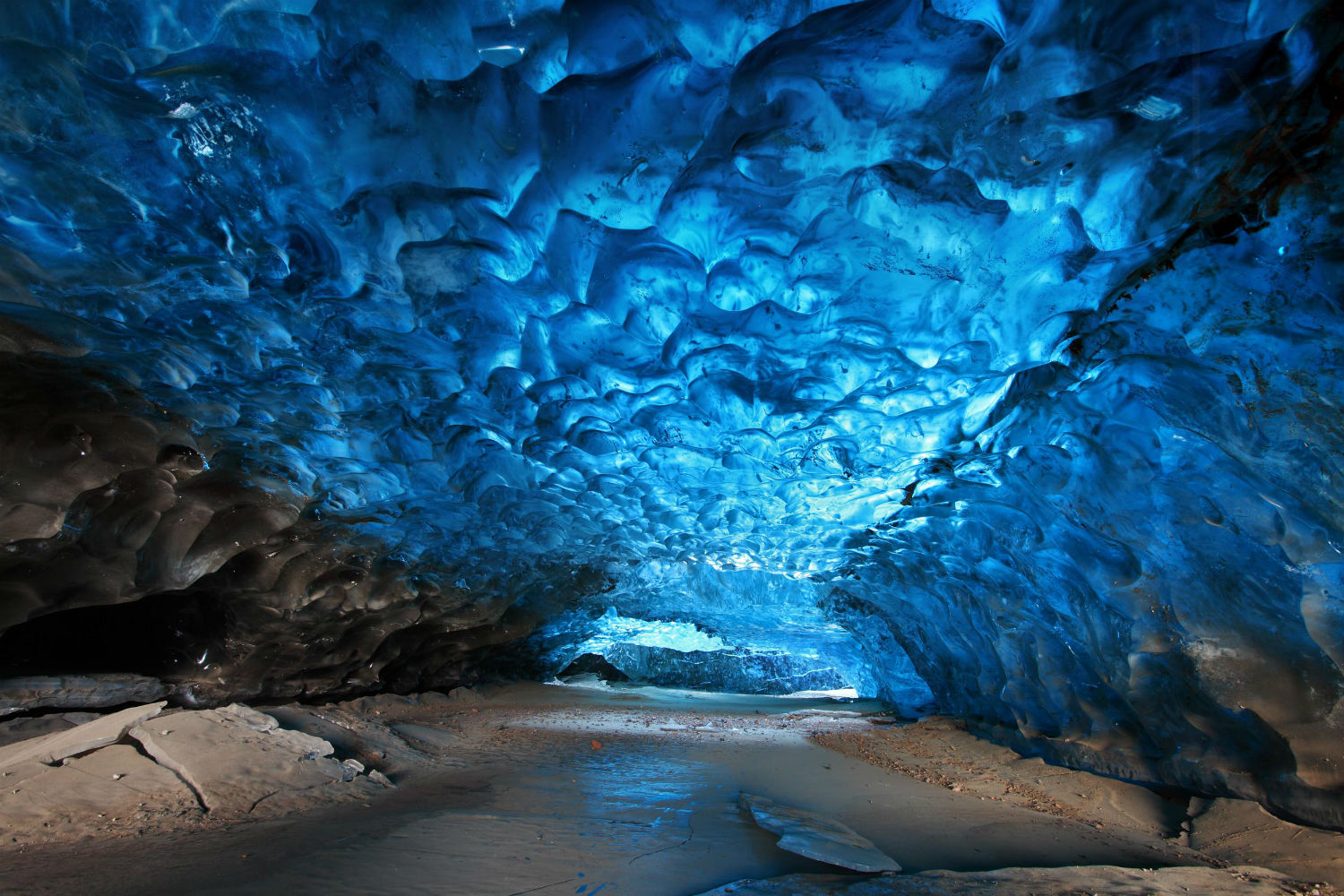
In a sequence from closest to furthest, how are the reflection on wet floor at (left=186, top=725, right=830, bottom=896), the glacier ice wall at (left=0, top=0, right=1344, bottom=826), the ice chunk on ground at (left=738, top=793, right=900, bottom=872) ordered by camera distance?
the glacier ice wall at (left=0, top=0, right=1344, bottom=826), the reflection on wet floor at (left=186, top=725, right=830, bottom=896), the ice chunk on ground at (left=738, top=793, right=900, bottom=872)

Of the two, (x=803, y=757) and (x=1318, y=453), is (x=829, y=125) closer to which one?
(x=1318, y=453)

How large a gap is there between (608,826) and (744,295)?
4.20 meters

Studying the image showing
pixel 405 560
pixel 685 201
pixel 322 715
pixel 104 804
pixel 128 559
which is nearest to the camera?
pixel 685 201

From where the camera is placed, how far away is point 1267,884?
3641 mm

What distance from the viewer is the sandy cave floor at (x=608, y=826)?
3.22 metres

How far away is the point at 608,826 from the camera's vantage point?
430 cm

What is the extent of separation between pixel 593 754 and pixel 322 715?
3.36m

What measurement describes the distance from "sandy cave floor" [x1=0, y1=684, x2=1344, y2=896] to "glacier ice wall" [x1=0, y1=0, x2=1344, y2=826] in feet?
2.40

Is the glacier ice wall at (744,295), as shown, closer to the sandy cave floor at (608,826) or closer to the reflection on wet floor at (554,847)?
the sandy cave floor at (608,826)

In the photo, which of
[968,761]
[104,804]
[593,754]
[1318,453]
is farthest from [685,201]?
[968,761]

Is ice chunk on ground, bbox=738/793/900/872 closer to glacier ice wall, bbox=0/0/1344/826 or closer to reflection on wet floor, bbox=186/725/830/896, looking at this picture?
reflection on wet floor, bbox=186/725/830/896

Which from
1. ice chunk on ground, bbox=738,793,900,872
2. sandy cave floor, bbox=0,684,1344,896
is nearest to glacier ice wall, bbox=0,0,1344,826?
sandy cave floor, bbox=0,684,1344,896

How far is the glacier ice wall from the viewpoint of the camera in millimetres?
2697

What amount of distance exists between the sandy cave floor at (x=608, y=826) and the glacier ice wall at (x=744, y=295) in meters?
0.73
